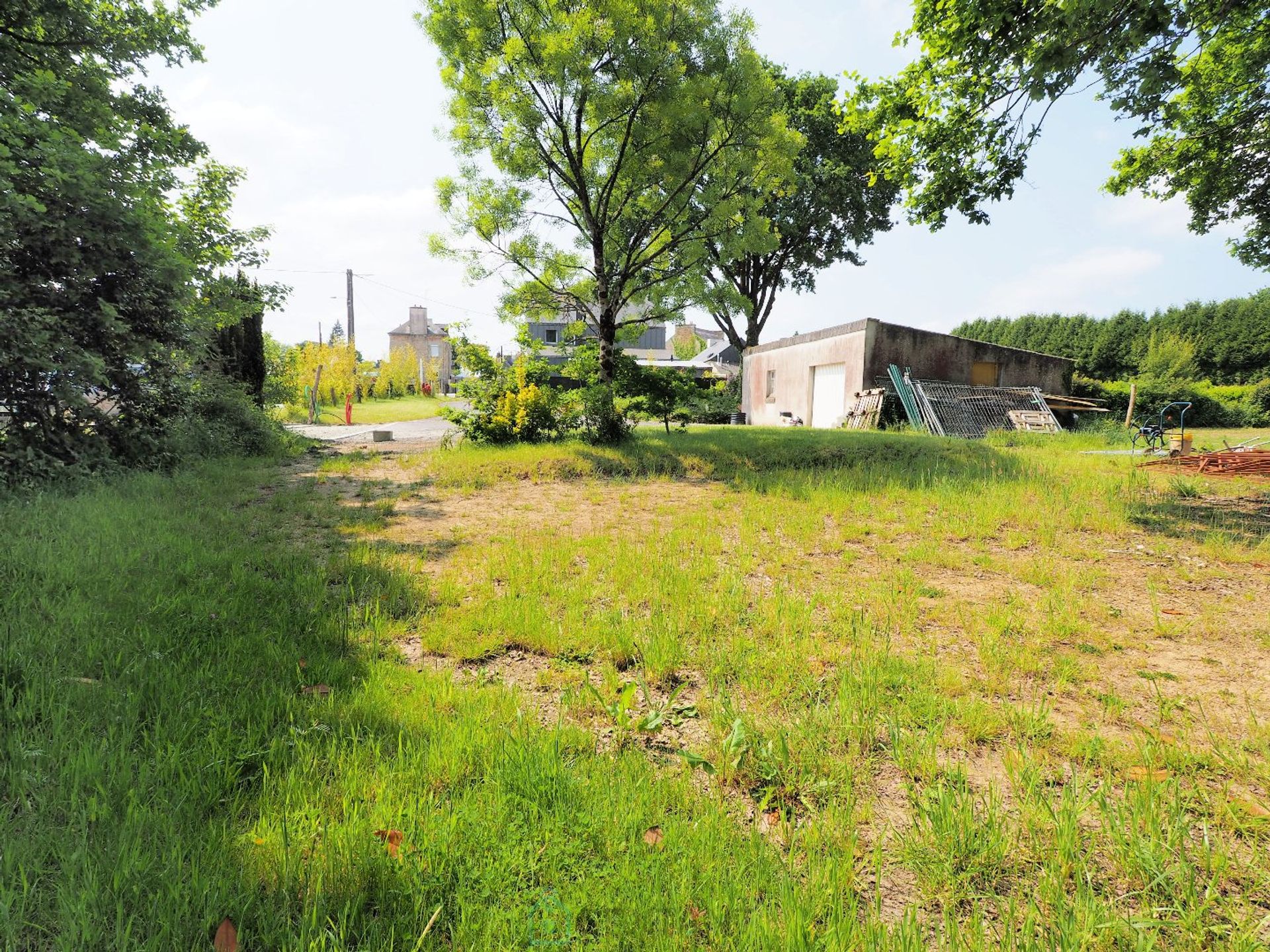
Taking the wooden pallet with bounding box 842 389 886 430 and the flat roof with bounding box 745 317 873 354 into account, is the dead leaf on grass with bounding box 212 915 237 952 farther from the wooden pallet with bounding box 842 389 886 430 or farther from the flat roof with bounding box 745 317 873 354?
the flat roof with bounding box 745 317 873 354

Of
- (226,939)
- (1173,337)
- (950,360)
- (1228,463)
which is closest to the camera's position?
(226,939)

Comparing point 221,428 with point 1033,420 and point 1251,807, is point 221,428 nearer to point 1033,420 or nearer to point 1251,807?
point 1251,807

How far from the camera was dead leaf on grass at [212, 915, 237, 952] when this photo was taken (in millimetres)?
1326

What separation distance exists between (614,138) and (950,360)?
13.7 m

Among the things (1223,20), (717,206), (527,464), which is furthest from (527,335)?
(1223,20)

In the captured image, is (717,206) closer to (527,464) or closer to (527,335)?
(527,335)

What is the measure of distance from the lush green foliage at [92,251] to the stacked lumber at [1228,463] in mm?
14698

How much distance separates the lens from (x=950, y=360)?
1895 cm

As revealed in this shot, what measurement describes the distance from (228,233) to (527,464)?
25.7 ft

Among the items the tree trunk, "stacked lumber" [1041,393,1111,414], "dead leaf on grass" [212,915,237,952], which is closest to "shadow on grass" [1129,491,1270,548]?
"dead leaf on grass" [212,915,237,952]

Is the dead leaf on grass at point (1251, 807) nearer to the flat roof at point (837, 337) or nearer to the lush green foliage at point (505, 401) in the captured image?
the lush green foliage at point (505, 401)

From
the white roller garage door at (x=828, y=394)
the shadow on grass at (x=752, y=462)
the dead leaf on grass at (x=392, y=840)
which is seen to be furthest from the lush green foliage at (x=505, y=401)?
the white roller garage door at (x=828, y=394)

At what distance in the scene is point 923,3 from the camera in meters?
7.48

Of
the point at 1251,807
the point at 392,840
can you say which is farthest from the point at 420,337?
the point at 1251,807
